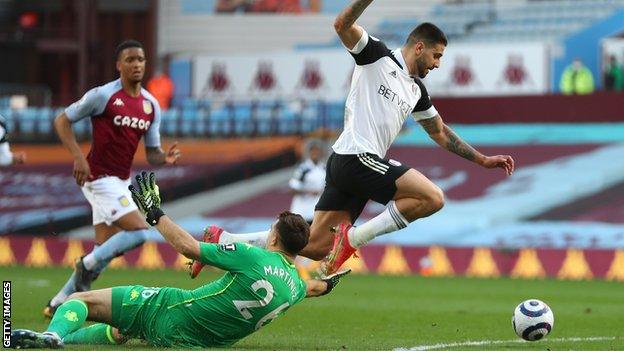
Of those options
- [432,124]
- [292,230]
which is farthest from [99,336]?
[432,124]

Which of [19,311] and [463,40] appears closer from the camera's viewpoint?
[19,311]

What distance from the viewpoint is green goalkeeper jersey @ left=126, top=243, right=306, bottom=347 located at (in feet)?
33.6

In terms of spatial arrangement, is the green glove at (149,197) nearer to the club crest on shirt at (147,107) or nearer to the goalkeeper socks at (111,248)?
the goalkeeper socks at (111,248)

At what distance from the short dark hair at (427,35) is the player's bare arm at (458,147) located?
912 millimetres

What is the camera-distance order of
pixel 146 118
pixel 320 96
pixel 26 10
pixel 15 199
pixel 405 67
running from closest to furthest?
1. pixel 405 67
2. pixel 146 118
3. pixel 15 199
4. pixel 320 96
5. pixel 26 10

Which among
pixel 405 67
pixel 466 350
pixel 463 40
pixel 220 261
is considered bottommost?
pixel 463 40

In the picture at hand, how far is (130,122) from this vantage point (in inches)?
560

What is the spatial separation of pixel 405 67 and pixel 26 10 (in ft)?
104

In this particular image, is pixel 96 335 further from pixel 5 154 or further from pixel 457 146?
pixel 5 154

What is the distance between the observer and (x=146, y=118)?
47.1 feet

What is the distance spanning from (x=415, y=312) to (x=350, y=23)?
498 centimetres

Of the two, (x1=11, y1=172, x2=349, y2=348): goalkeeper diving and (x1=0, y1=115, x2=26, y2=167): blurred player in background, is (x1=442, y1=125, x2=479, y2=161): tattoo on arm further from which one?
(x1=0, y1=115, x2=26, y2=167): blurred player in background

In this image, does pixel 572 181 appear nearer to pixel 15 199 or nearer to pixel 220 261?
pixel 15 199

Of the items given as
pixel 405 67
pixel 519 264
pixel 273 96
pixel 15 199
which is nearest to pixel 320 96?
pixel 273 96
